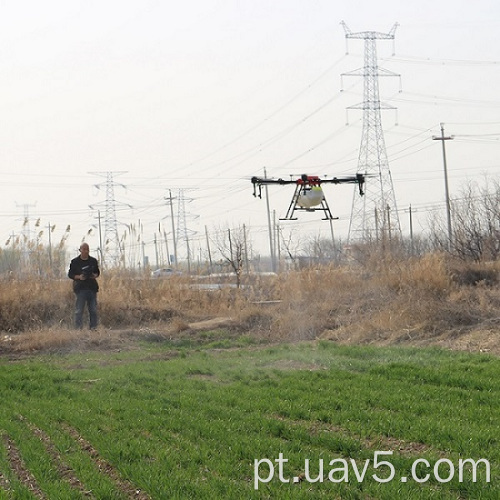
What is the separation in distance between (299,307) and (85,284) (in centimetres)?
584

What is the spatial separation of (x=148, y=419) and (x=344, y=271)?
17.6 metres

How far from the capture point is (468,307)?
18.1m

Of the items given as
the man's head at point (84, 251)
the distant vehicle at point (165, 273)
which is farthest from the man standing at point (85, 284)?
the distant vehicle at point (165, 273)

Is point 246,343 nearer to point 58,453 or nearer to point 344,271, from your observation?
point 344,271

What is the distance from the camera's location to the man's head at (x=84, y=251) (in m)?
20.5

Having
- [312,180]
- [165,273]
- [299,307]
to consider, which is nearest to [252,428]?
[312,180]

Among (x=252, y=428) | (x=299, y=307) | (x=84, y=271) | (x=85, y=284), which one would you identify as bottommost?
(x=252, y=428)

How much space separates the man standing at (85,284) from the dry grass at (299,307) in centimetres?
51

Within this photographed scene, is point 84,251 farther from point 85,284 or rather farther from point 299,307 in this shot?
point 299,307

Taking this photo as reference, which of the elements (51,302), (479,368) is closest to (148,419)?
(479,368)

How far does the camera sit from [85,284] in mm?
20453

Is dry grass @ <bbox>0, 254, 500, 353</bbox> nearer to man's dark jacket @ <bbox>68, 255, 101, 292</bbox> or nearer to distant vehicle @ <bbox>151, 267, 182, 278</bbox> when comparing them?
man's dark jacket @ <bbox>68, 255, 101, 292</bbox>

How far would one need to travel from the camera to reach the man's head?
20547 millimetres

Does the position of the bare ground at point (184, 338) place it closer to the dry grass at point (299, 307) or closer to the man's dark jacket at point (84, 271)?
the dry grass at point (299, 307)
